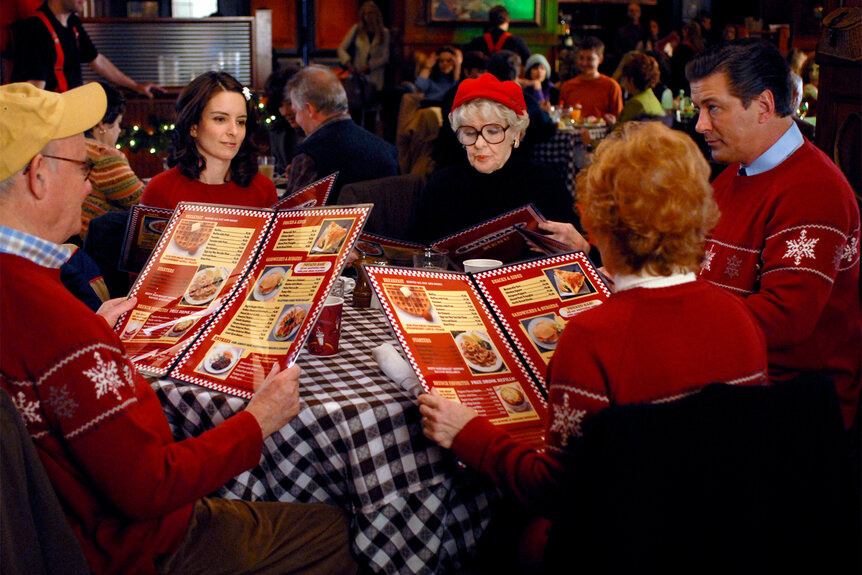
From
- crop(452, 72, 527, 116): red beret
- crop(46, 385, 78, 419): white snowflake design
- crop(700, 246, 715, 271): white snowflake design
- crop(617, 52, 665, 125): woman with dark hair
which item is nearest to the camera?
crop(46, 385, 78, 419): white snowflake design

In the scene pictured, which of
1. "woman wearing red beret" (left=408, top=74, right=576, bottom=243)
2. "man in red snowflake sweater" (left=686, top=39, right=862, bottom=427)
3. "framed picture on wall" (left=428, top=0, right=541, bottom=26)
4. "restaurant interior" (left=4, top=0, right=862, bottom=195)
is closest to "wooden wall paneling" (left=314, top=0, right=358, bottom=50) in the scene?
"restaurant interior" (left=4, top=0, right=862, bottom=195)

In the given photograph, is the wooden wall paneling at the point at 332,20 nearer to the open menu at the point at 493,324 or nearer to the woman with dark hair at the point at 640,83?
the woman with dark hair at the point at 640,83

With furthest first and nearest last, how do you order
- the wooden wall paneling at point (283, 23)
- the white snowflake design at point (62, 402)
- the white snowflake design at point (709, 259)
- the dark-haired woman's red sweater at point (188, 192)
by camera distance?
the wooden wall paneling at point (283, 23) < the dark-haired woman's red sweater at point (188, 192) < the white snowflake design at point (709, 259) < the white snowflake design at point (62, 402)

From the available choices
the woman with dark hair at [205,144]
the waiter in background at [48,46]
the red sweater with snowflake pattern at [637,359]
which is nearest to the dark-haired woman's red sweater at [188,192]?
the woman with dark hair at [205,144]

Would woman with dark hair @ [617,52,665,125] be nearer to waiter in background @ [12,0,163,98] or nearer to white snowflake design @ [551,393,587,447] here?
waiter in background @ [12,0,163,98]

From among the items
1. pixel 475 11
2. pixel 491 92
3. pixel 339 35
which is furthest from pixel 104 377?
pixel 339 35

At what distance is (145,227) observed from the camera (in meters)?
2.16

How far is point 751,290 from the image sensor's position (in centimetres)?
199

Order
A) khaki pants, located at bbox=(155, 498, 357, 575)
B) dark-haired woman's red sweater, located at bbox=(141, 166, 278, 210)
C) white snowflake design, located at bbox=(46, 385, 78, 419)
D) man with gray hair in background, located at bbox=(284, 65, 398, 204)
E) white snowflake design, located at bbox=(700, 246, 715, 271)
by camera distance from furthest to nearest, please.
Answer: man with gray hair in background, located at bbox=(284, 65, 398, 204) → dark-haired woman's red sweater, located at bbox=(141, 166, 278, 210) → white snowflake design, located at bbox=(700, 246, 715, 271) → khaki pants, located at bbox=(155, 498, 357, 575) → white snowflake design, located at bbox=(46, 385, 78, 419)

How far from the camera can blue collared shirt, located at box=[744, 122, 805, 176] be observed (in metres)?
2.01

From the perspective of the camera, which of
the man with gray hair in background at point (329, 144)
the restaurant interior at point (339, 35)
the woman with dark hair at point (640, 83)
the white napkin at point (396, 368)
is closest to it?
the white napkin at point (396, 368)

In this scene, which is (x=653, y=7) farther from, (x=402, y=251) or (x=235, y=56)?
(x=402, y=251)

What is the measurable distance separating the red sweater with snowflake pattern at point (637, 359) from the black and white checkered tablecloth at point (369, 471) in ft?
0.86

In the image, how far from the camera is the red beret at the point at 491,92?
2.71 meters
